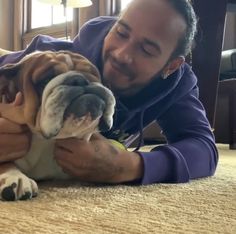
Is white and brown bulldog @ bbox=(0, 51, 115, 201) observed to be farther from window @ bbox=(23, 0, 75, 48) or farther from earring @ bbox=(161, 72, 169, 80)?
window @ bbox=(23, 0, 75, 48)

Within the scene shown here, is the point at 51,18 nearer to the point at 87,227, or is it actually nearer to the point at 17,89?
the point at 17,89

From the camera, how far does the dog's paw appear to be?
0.83 m

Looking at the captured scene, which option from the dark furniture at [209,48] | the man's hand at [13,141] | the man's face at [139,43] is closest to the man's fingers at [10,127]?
the man's hand at [13,141]

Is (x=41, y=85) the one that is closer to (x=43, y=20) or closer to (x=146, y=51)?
(x=146, y=51)

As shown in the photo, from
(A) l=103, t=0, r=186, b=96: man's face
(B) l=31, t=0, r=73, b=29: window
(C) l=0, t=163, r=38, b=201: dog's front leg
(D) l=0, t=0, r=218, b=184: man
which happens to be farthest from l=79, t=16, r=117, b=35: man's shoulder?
(B) l=31, t=0, r=73, b=29: window

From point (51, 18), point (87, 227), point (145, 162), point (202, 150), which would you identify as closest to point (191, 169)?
point (202, 150)

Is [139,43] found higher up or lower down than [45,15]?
higher up

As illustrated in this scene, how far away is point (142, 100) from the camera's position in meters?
1.18

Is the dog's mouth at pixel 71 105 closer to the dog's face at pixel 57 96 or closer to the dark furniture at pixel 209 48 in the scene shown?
the dog's face at pixel 57 96

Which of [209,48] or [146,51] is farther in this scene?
[209,48]

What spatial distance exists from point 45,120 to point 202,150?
0.47 m

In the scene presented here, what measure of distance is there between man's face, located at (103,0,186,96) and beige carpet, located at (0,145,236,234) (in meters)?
0.24

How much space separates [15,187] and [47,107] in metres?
0.14

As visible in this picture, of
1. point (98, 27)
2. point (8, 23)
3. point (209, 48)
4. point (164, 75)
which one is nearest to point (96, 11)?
point (8, 23)
